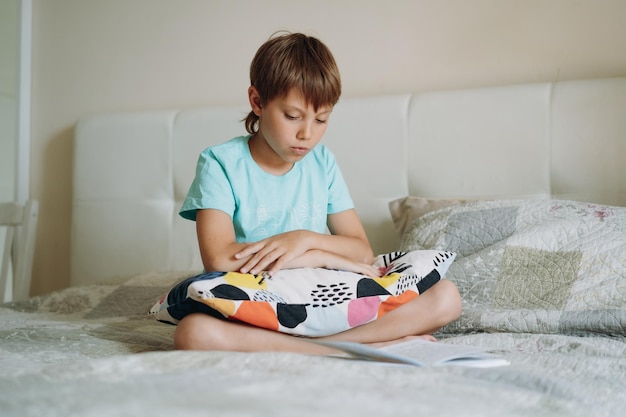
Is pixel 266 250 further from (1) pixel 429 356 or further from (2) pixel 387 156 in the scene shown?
(2) pixel 387 156

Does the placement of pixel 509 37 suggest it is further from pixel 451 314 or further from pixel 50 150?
pixel 50 150

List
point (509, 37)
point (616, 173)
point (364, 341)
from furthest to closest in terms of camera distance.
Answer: point (509, 37) → point (616, 173) → point (364, 341)

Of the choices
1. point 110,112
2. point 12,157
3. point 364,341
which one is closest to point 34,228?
point 12,157

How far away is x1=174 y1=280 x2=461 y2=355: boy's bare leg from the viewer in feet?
3.77

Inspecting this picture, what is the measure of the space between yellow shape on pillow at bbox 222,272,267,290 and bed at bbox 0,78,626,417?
18 centimetres

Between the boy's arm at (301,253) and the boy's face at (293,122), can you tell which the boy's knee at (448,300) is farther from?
the boy's face at (293,122)

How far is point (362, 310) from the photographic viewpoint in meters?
1.23

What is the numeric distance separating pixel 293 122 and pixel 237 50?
3.64 feet

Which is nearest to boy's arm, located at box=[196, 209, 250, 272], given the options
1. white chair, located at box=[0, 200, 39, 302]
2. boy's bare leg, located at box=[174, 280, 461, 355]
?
boy's bare leg, located at box=[174, 280, 461, 355]

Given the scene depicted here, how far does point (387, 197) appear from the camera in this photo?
208 cm

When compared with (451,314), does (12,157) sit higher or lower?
higher

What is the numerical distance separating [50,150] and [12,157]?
0.13 m

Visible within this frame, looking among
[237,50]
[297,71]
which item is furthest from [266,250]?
[237,50]

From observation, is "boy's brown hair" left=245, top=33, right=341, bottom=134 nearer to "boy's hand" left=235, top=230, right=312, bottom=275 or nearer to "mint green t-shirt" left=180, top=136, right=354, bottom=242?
"mint green t-shirt" left=180, top=136, right=354, bottom=242
